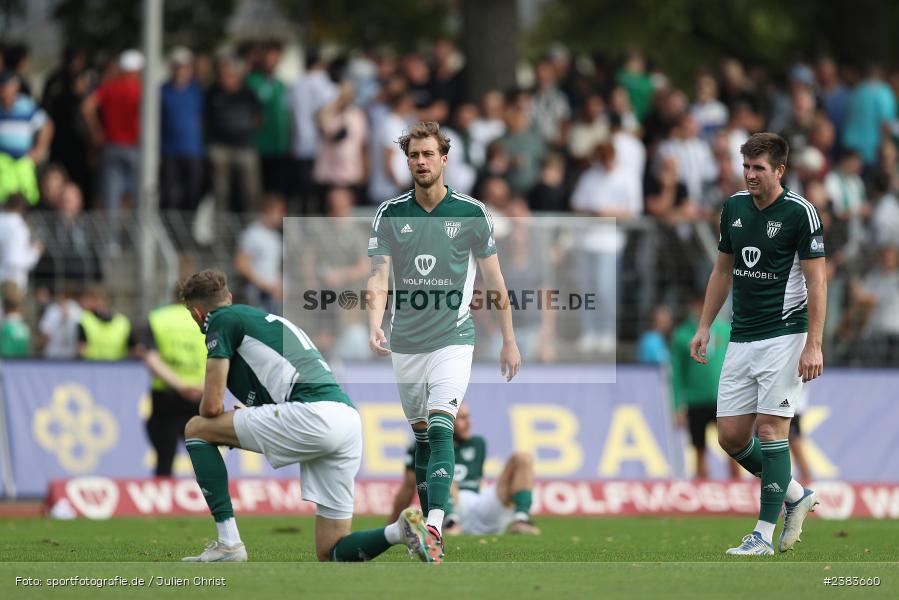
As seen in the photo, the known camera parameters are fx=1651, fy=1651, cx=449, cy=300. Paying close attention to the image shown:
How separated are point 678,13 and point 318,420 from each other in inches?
1048

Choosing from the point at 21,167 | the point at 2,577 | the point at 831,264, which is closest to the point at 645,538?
the point at 2,577

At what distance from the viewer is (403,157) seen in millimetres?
21406

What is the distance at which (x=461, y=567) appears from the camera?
9641 mm

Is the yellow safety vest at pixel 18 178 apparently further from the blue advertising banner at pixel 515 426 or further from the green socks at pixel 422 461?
the green socks at pixel 422 461

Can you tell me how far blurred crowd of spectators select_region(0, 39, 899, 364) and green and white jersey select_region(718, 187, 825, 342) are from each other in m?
8.80

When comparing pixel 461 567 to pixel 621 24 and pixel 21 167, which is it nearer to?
pixel 21 167

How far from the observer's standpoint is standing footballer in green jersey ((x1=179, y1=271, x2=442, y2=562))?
9812 millimetres

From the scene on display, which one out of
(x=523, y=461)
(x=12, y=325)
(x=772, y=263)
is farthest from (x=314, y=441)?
(x=12, y=325)

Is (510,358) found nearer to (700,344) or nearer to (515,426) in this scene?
(700,344)

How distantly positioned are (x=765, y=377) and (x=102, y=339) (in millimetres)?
9670

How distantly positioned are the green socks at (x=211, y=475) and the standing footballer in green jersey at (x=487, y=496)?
12.9ft

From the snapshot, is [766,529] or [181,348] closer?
[766,529]

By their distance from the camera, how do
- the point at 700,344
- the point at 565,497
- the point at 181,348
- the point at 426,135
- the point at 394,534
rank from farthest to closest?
the point at 565,497 < the point at 181,348 < the point at 700,344 < the point at 426,135 < the point at 394,534

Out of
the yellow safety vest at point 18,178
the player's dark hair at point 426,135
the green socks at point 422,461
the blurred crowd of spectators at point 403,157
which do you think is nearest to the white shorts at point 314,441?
the green socks at point 422,461
